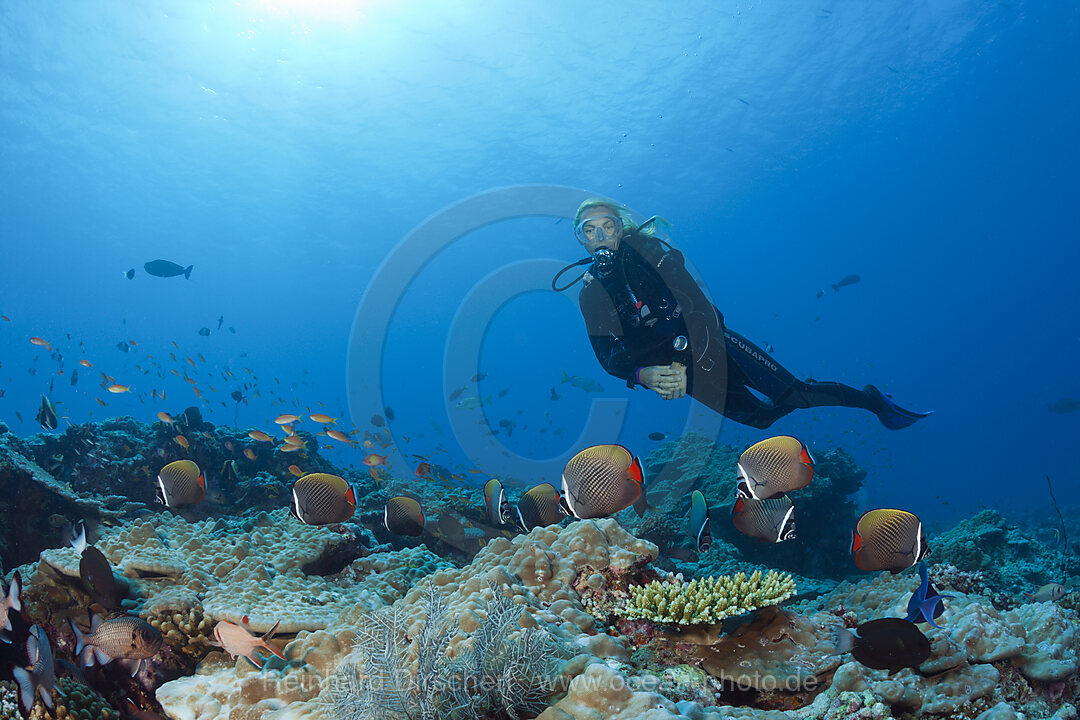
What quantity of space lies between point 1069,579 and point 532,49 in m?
27.3

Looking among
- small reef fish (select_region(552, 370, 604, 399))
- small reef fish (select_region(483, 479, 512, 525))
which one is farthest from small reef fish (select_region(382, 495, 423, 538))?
small reef fish (select_region(552, 370, 604, 399))

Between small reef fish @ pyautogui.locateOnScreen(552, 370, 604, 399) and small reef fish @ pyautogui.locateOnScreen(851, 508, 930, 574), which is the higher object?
small reef fish @ pyautogui.locateOnScreen(552, 370, 604, 399)

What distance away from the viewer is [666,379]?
20.7 feet

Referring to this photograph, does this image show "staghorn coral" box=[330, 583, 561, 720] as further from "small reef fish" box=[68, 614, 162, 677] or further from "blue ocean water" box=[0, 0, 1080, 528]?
"blue ocean water" box=[0, 0, 1080, 528]

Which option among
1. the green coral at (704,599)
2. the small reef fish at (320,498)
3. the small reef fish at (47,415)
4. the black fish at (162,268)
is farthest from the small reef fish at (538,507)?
the black fish at (162,268)

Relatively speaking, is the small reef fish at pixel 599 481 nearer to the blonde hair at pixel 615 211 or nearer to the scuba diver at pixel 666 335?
the scuba diver at pixel 666 335

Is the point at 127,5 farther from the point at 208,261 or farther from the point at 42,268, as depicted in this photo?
the point at 42,268

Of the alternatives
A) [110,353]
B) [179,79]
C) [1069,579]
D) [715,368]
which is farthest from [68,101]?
[110,353]

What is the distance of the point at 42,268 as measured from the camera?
58.5 meters

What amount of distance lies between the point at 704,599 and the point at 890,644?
3.37 feet

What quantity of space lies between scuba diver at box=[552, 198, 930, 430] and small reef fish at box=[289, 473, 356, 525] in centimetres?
393

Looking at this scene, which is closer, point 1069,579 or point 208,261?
point 1069,579

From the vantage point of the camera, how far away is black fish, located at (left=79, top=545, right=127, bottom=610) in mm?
3811

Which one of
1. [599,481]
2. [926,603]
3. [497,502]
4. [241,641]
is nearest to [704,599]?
[599,481]
